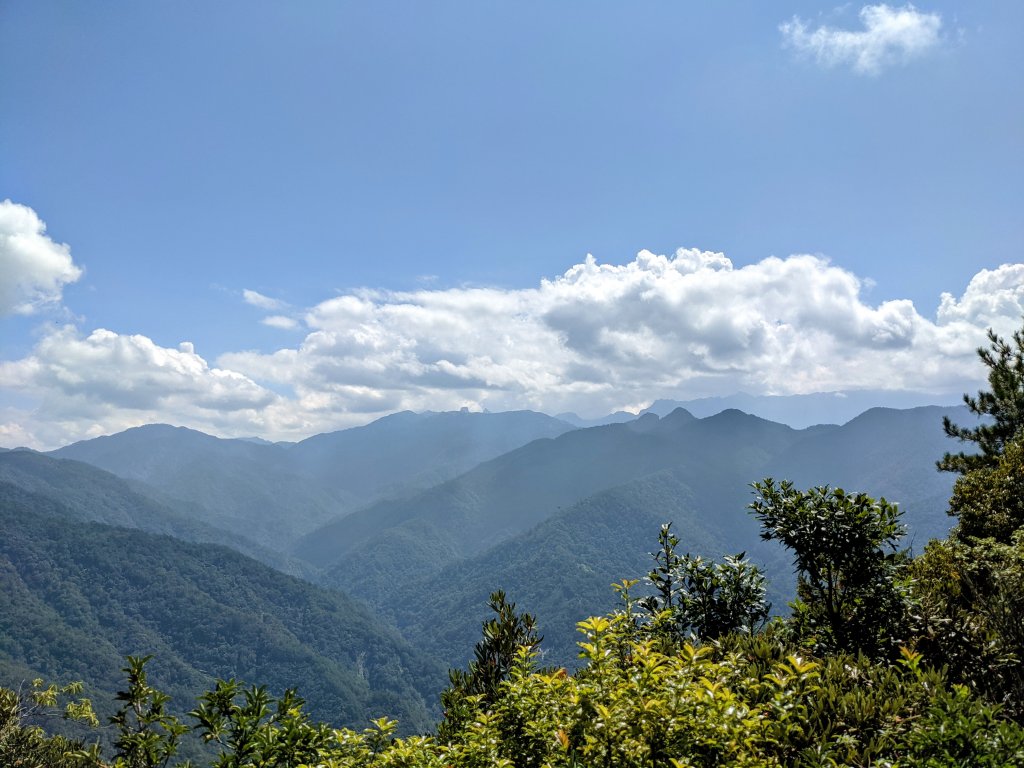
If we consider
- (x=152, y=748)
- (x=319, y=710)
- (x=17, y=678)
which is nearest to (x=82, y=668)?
(x=17, y=678)

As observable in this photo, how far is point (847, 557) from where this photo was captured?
9.11m

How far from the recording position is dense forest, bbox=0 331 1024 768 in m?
4.91

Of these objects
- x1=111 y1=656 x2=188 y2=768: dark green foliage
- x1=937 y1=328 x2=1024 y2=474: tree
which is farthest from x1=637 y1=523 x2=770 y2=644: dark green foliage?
x1=937 y1=328 x2=1024 y2=474: tree

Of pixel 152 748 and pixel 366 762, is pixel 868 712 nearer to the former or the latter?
pixel 366 762

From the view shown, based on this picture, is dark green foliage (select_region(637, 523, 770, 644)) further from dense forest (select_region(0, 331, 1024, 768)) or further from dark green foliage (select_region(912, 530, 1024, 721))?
dark green foliage (select_region(912, 530, 1024, 721))

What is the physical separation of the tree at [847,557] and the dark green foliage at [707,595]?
1558 millimetres

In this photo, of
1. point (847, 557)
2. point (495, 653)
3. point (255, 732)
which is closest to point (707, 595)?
point (847, 557)

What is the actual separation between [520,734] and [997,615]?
6.23m

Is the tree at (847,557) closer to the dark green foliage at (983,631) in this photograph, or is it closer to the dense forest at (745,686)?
the dense forest at (745,686)

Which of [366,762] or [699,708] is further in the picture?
[366,762]

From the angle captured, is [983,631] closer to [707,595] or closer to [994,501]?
[707,595]

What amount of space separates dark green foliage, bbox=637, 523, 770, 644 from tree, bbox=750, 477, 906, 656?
5.11 ft

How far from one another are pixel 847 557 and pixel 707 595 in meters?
3.14

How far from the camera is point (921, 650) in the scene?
816cm
